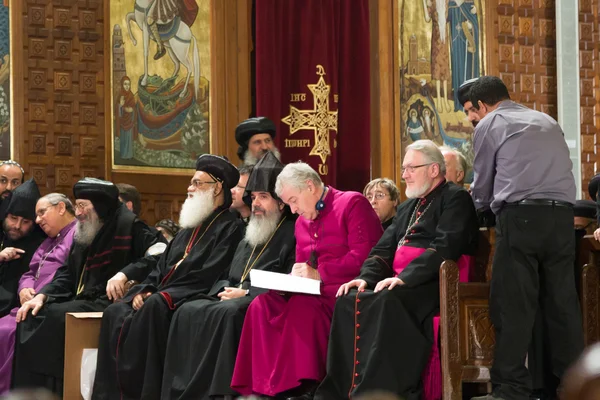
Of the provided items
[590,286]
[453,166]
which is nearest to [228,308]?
[453,166]

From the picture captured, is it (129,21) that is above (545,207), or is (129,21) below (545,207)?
above

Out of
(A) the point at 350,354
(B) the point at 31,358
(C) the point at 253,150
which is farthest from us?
(C) the point at 253,150

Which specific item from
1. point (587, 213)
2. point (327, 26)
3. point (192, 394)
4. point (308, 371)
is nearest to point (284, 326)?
point (308, 371)

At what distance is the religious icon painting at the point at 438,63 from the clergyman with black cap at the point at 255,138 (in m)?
2.25

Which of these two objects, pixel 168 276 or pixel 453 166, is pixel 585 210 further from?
pixel 168 276

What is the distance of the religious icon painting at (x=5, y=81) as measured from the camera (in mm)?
7391

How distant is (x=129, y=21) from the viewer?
26.3ft

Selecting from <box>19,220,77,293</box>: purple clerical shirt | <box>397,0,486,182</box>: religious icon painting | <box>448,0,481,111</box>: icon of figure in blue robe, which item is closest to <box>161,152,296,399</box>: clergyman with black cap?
<box>19,220,77,293</box>: purple clerical shirt

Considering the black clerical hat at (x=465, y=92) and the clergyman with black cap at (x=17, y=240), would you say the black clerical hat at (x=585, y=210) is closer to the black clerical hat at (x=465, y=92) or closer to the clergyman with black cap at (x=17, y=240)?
the black clerical hat at (x=465, y=92)

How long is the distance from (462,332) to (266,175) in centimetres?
178

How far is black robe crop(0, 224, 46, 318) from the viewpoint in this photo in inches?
260

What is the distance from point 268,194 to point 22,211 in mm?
2365

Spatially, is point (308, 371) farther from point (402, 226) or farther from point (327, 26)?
point (327, 26)

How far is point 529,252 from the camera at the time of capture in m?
3.96
